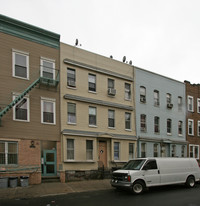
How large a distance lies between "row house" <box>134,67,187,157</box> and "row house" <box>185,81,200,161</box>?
2.83 ft

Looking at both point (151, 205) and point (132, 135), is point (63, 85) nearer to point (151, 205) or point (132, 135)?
point (132, 135)

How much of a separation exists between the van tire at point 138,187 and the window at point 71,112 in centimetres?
777

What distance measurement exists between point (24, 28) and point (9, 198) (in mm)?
11204

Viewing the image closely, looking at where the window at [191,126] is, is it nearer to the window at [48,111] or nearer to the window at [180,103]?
the window at [180,103]

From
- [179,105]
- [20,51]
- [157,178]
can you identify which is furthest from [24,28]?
[179,105]

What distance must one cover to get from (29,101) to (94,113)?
19.3 ft

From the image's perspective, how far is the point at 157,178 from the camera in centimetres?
1370

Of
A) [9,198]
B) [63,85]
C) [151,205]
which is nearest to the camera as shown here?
[151,205]

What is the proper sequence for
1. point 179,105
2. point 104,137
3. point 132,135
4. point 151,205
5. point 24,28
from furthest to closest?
point 179,105
point 132,135
point 104,137
point 24,28
point 151,205

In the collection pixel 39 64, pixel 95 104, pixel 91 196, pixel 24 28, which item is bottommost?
pixel 91 196

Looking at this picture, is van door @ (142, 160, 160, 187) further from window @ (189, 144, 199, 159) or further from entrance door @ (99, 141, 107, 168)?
window @ (189, 144, 199, 159)

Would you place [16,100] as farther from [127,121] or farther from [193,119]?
[193,119]

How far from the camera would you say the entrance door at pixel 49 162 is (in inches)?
671

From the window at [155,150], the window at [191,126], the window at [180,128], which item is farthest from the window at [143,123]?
the window at [191,126]
